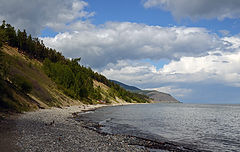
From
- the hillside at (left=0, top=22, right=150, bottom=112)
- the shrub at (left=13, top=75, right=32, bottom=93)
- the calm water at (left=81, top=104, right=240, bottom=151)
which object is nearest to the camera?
the calm water at (left=81, top=104, right=240, bottom=151)

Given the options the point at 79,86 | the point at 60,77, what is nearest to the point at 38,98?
the point at 60,77

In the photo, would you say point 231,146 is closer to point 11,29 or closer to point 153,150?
point 153,150

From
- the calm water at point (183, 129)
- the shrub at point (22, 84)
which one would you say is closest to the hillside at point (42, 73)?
the shrub at point (22, 84)

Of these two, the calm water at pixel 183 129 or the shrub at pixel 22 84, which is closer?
the calm water at pixel 183 129

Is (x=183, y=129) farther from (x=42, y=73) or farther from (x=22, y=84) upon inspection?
(x=42, y=73)

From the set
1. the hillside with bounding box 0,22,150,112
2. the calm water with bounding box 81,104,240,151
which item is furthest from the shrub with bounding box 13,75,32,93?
the calm water with bounding box 81,104,240,151

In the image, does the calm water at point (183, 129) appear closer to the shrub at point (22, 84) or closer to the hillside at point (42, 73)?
the shrub at point (22, 84)

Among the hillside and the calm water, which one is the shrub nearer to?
the hillside

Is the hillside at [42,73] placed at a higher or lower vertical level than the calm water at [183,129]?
higher

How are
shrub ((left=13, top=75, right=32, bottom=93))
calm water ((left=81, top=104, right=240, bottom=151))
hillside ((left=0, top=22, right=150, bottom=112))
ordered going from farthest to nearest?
1. hillside ((left=0, top=22, right=150, bottom=112))
2. shrub ((left=13, top=75, right=32, bottom=93))
3. calm water ((left=81, top=104, right=240, bottom=151))

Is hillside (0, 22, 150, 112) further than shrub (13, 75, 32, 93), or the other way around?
hillside (0, 22, 150, 112)

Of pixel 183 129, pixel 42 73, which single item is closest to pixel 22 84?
pixel 183 129

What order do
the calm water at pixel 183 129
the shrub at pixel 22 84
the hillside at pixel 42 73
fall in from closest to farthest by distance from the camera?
1. the calm water at pixel 183 129
2. the shrub at pixel 22 84
3. the hillside at pixel 42 73

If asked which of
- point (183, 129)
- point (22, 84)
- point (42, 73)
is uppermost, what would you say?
point (42, 73)
